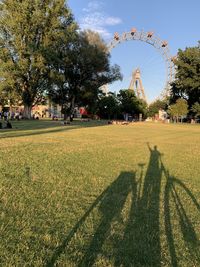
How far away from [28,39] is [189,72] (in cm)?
3886

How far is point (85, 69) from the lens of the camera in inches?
2459

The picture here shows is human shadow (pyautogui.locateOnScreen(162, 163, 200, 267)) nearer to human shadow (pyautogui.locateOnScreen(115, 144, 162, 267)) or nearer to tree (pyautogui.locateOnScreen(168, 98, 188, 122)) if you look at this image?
human shadow (pyautogui.locateOnScreen(115, 144, 162, 267))

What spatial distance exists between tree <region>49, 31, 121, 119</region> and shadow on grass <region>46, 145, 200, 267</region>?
51.8 metres

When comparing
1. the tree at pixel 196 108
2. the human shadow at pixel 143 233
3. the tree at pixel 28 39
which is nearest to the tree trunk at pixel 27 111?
the tree at pixel 28 39

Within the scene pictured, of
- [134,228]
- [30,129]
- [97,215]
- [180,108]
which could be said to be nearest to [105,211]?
[97,215]

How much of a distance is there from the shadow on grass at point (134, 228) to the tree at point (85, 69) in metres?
51.8

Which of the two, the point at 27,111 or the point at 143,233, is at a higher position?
the point at 27,111

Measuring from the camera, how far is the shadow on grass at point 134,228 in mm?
4137

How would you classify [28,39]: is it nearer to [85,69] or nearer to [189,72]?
[85,69]

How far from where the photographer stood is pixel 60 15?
55.1 meters

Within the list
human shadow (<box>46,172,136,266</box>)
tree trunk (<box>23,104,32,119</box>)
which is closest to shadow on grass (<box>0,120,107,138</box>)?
human shadow (<box>46,172,136,266</box>)

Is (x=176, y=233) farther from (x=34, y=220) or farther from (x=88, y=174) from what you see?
(x=88, y=174)

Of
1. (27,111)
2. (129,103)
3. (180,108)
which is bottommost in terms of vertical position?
(27,111)

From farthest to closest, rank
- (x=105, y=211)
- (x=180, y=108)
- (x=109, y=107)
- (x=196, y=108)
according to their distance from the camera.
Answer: (x=109, y=107), (x=180, y=108), (x=196, y=108), (x=105, y=211)
